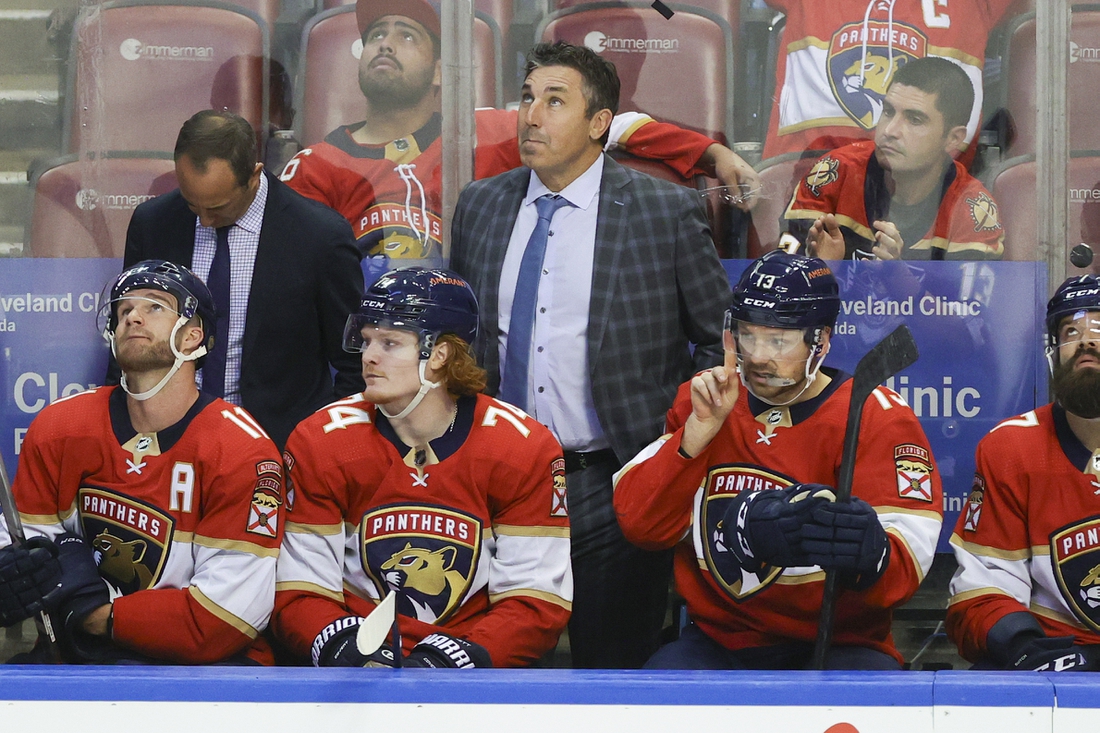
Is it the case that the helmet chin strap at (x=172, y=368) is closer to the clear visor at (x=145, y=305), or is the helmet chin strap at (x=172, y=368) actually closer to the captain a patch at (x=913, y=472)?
the clear visor at (x=145, y=305)

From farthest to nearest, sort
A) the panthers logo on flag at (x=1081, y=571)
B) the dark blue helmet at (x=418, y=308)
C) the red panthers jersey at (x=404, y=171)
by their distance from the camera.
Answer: the red panthers jersey at (x=404, y=171)
the dark blue helmet at (x=418, y=308)
the panthers logo on flag at (x=1081, y=571)

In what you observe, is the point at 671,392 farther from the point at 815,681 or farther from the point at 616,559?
the point at 815,681

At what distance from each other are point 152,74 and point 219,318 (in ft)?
2.64

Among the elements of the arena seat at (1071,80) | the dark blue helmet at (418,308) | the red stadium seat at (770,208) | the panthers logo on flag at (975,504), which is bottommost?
the panthers logo on flag at (975,504)

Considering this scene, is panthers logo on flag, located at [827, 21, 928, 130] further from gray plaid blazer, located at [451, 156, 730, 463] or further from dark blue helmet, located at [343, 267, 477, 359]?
dark blue helmet, located at [343, 267, 477, 359]

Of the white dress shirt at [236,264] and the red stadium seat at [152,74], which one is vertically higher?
the red stadium seat at [152,74]

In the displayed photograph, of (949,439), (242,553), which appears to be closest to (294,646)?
(242,553)

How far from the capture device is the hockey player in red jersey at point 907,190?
319 centimetres

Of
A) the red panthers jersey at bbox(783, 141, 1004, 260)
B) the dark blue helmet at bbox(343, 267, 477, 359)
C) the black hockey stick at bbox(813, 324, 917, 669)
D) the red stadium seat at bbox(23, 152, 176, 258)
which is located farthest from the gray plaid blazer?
the red stadium seat at bbox(23, 152, 176, 258)

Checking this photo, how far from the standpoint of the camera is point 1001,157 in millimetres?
3188

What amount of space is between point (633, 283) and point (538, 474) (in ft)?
1.96

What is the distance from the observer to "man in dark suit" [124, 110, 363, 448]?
2.75 m

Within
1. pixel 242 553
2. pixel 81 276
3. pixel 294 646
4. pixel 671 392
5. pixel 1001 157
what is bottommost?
pixel 294 646

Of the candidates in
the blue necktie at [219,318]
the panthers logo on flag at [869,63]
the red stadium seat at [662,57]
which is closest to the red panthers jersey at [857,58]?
the panthers logo on flag at [869,63]
